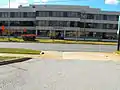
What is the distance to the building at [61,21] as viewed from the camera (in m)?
100

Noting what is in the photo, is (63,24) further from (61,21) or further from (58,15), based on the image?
(58,15)

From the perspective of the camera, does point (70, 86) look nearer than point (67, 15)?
Yes

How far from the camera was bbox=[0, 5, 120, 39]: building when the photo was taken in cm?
10006

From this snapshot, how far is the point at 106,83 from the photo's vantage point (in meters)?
11.7

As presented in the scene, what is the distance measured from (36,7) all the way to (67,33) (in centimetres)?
1419

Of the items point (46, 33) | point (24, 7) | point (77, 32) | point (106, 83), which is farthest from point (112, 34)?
point (106, 83)

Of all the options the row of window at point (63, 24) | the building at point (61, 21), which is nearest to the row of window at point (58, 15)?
the building at point (61, 21)

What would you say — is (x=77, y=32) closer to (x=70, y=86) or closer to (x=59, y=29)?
(x=59, y=29)

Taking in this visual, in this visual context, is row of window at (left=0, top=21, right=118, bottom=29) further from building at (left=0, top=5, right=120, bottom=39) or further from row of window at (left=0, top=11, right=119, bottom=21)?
row of window at (left=0, top=11, right=119, bottom=21)

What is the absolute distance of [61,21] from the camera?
10038cm

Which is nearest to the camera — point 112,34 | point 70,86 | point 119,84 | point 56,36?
point 70,86

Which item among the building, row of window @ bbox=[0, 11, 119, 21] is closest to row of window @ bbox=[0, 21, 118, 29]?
the building

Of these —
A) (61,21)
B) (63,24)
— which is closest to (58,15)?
(61,21)

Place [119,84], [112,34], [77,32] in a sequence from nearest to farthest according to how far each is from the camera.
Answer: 1. [119,84]
2. [77,32]
3. [112,34]
